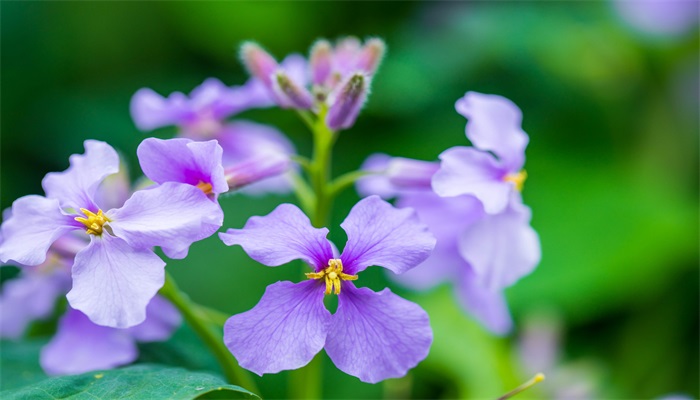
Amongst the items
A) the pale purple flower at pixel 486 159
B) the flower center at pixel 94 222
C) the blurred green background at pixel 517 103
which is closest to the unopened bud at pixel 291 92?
the pale purple flower at pixel 486 159

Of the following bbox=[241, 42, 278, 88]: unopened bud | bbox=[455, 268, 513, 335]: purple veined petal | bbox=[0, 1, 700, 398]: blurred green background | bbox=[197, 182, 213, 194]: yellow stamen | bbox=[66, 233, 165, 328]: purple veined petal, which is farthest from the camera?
bbox=[0, 1, 700, 398]: blurred green background

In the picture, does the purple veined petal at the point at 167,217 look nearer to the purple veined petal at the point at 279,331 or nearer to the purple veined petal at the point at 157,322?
the purple veined petal at the point at 279,331

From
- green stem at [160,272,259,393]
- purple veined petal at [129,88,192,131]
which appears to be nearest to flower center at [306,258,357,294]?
green stem at [160,272,259,393]

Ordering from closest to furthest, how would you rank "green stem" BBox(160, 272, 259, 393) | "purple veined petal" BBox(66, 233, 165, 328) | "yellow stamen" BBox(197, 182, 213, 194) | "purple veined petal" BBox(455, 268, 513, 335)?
"purple veined petal" BBox(66, 233, 165, 328) → "yellow stamen" BBox(197, 182, 213, 194) → "green stem" BBox(160, 272, 259, 393) → "purple veined petal" BBox(455, 268, 513, 335)

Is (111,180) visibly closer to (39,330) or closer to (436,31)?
(39,330)

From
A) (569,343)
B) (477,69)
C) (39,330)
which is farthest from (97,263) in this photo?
(477,69)

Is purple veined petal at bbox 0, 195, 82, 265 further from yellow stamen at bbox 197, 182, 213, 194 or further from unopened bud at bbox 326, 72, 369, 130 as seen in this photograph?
unopened bud at bbox 326, 72, 369, 130

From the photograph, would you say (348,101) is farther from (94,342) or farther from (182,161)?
(94,342)
